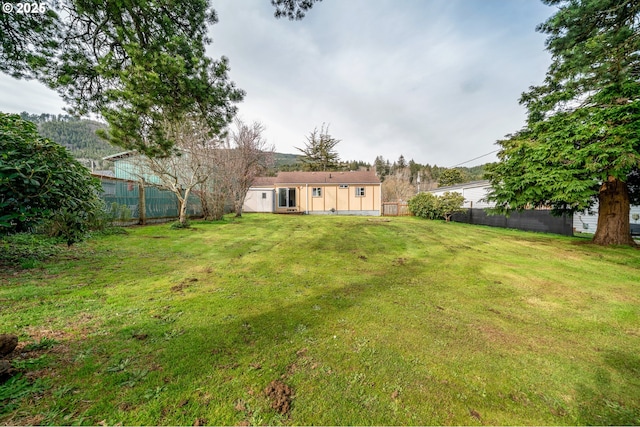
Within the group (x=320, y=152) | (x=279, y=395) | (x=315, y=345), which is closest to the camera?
(x=279, y=395)

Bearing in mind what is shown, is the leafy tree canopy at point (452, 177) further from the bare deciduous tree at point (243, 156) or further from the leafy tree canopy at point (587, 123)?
the bare deciduous tree at point (243, 156)

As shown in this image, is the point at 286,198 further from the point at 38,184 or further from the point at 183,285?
the point at 38,184

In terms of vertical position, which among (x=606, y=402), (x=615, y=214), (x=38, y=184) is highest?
(x=38, y=184)

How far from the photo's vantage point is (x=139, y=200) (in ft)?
34.0

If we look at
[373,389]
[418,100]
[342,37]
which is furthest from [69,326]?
[418,100]

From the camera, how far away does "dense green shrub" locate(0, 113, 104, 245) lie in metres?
2.52

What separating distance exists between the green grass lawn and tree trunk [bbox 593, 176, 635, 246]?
5548 millimetres

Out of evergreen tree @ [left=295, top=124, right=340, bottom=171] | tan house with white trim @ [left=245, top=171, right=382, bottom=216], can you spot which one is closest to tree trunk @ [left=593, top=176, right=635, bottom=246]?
tan house with white trim @ [left=245, top=171, right=382, bottom=216]

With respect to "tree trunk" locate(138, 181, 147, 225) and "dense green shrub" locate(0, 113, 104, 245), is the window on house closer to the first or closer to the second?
"tree trunk" locate(138, 181, 147, 225)

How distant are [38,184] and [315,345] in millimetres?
3611

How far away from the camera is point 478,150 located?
23.2 m

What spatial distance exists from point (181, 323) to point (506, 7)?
13374mm

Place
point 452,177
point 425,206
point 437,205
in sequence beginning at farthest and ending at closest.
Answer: point 452,177 → point 425,206 → point 437,205

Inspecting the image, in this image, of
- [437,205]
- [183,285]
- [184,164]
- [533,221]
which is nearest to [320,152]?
[437,205]
